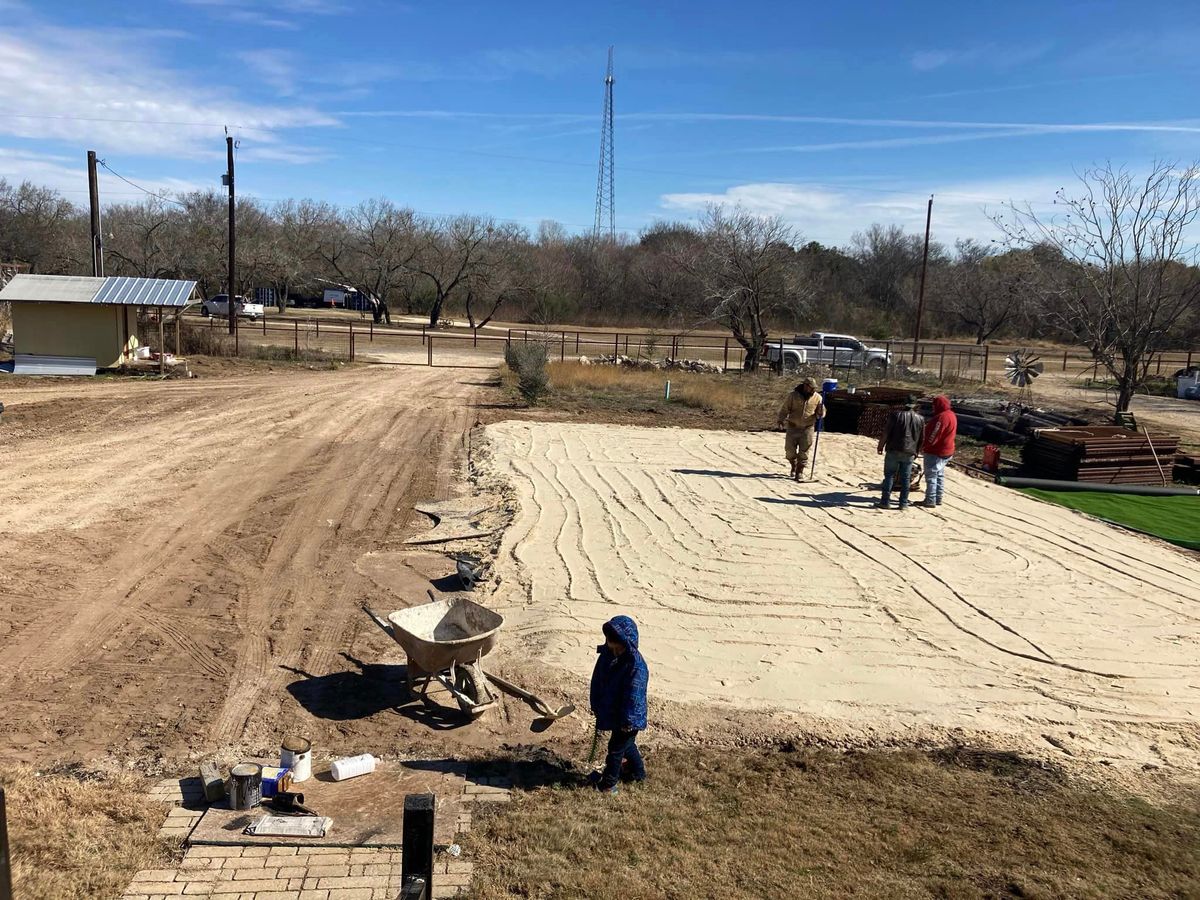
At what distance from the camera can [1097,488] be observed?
16.4 metres

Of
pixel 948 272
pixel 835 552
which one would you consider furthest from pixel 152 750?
pixel 948 272

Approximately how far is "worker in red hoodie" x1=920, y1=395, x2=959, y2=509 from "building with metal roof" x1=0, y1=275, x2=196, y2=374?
70.9 ft

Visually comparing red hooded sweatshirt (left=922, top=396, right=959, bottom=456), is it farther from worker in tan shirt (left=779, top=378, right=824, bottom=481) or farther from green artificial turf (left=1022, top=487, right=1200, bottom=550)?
green artificial turf (left=1022, top=487, right=1200, bottom=550)

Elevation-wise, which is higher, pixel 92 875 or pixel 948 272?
pixel 948 272

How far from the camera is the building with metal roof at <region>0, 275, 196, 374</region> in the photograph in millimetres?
26000

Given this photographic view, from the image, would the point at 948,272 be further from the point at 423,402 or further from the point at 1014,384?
the point at 423,402

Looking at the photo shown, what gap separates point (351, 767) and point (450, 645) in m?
1.09

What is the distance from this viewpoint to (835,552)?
37.1 ft

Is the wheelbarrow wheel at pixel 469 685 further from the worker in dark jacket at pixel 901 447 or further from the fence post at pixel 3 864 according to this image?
the worker in dark jacket at pixel 901 447

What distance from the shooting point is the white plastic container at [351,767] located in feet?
19.7

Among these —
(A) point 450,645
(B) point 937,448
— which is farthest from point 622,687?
(B) point 937,448

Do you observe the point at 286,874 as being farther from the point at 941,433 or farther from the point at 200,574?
the point at 941,433

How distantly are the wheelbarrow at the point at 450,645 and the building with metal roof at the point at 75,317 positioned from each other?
22585 millimetres

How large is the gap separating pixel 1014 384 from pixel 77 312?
32.2 metres
